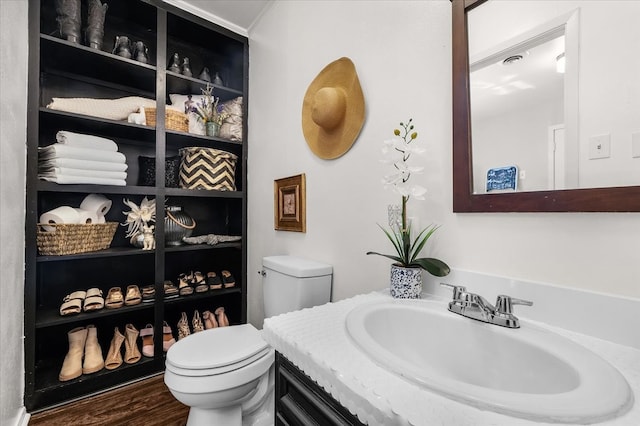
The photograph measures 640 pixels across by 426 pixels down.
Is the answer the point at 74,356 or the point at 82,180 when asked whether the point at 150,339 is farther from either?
the point at 82,180


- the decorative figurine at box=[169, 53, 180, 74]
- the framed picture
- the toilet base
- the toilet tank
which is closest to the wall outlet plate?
the toilet tank

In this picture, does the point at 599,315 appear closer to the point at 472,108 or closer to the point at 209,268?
the point at 472,108

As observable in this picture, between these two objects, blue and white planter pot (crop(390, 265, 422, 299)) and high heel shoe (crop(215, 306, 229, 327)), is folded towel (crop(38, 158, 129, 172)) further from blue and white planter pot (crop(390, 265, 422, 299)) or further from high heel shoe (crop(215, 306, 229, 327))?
blue and white planter pot (crop(390, 265, 422, 299))

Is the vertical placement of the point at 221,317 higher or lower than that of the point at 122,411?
higher

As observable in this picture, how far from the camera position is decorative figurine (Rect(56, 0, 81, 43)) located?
5.15ft

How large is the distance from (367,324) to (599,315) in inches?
20.4

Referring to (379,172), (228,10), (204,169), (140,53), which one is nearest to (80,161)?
(204,169)

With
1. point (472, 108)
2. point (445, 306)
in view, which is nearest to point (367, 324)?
point (445, 306)

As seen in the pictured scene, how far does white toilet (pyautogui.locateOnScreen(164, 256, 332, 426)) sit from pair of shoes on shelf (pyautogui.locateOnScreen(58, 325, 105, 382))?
2.47 ft

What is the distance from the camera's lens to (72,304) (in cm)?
158

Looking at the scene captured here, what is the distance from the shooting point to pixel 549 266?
2.40 ft

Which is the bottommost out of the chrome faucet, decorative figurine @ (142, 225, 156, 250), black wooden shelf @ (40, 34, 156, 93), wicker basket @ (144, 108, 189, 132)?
the chrome faucet

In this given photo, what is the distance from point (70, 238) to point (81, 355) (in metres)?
0.68

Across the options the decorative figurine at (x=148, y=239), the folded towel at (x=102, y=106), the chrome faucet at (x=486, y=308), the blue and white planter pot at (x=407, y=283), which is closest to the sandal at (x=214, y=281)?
the decorative figurine at (x=148, y=239)
